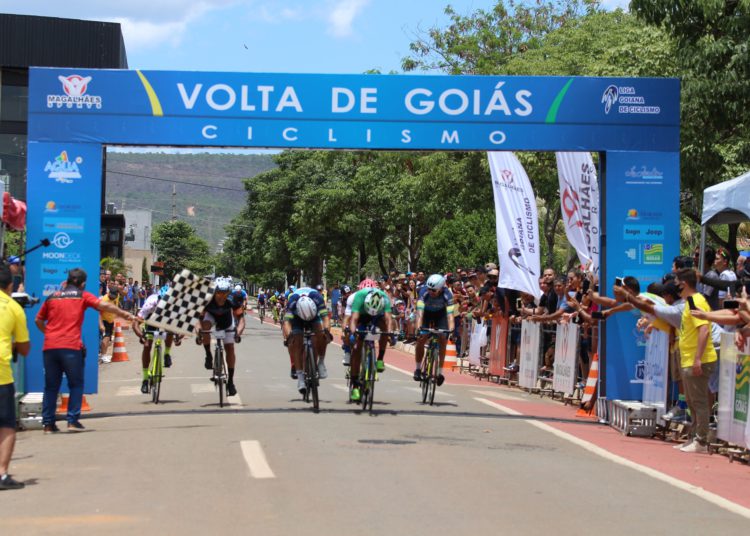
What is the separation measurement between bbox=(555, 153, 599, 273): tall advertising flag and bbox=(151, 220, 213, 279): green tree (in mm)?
118403

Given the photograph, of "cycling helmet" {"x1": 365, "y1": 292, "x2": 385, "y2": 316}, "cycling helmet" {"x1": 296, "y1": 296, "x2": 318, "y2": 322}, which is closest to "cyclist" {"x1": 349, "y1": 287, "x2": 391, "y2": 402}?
"cycling helmet" {"x1": 365, "y1": 292, "x2": 385, "y2": 316}

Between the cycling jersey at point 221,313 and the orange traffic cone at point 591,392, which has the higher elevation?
the cycling jersey at point 221,313

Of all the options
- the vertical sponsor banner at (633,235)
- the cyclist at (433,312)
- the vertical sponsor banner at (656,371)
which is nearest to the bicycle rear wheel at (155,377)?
the cyclist at (433,312)

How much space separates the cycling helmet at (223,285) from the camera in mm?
15773

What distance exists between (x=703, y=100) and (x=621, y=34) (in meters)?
10.6

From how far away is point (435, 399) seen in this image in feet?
→ 56.4

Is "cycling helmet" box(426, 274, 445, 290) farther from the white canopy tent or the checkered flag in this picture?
the white canopy tent

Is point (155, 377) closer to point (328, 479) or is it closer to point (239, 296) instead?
point (239, 296)

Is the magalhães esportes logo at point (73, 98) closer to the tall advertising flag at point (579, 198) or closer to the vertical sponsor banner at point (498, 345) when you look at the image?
the tall advertising flag at point (579, 198)

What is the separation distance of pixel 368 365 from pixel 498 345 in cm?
804

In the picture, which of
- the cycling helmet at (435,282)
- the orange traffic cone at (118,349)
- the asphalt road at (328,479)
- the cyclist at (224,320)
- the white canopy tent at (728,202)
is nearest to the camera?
the asphalt road at (328,479)

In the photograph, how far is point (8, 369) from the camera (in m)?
9.05

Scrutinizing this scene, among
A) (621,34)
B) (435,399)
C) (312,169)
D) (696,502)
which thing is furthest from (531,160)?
(312,169)

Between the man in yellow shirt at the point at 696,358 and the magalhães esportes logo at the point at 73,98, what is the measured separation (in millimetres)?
7702
